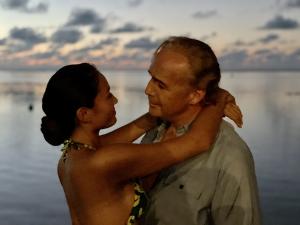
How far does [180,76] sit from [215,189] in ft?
→ 2.36

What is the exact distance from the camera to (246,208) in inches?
154

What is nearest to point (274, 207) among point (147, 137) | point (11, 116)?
point (147, 137)

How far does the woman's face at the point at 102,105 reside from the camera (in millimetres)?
4066

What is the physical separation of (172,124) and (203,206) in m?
0.65

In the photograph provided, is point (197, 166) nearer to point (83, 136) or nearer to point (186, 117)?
point (186, 117)

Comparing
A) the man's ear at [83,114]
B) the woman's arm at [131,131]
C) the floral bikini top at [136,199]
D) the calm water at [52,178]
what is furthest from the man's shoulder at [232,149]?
the calm water at [52,178]

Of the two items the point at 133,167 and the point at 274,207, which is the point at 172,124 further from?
the point at 274,207

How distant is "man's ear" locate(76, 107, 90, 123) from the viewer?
4.03m

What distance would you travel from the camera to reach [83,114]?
404cm

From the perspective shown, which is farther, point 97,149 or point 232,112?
point 232,112

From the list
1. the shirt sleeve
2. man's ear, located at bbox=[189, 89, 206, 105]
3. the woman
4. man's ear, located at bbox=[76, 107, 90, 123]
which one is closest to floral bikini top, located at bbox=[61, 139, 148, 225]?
the woman

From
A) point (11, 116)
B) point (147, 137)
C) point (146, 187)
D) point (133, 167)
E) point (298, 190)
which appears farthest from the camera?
point (11, 116)

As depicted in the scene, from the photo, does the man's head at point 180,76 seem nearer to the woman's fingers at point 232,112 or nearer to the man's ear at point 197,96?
the man's ear at point 197,96

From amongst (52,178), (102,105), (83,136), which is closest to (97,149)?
(83,136)
